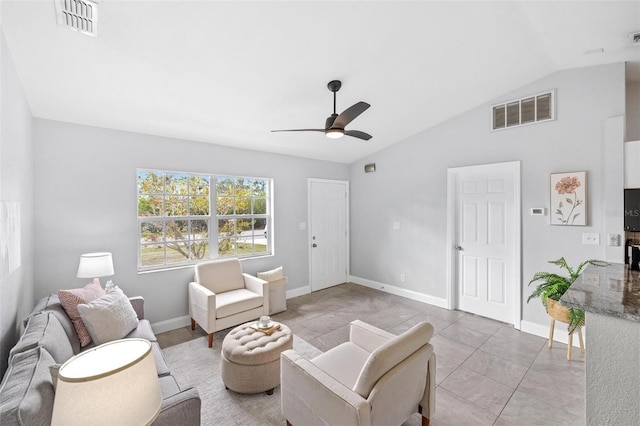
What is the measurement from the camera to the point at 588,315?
1326mm

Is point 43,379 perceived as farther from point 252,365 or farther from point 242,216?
point 242,216

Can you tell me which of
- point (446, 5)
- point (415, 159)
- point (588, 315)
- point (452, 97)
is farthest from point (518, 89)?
point (588, 315)

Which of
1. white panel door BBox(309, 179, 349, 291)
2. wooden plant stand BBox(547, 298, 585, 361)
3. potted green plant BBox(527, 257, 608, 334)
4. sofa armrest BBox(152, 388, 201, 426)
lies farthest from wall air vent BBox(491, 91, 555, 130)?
sofa armrest BBox(152, 388, 201, 426)

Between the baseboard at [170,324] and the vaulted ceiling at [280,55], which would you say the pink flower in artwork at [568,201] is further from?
the baseboard at [170,324]

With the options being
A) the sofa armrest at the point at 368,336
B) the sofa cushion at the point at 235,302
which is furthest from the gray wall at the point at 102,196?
the sofa armrest at the point at 368,336

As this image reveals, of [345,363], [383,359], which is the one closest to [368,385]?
[383,359]

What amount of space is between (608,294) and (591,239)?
2116 millimetres

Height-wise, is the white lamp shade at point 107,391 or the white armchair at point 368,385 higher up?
the white lamp shade at point 107,391

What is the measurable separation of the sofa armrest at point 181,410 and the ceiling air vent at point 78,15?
232 cm

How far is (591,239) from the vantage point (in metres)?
2.98

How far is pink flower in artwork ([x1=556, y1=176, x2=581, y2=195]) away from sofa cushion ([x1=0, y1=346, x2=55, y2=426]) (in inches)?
178

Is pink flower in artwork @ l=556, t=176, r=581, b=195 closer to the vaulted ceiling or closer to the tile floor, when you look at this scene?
the vaulted ceiling

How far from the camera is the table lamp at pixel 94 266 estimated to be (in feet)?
8.46

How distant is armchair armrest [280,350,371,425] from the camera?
1406 millimetres
